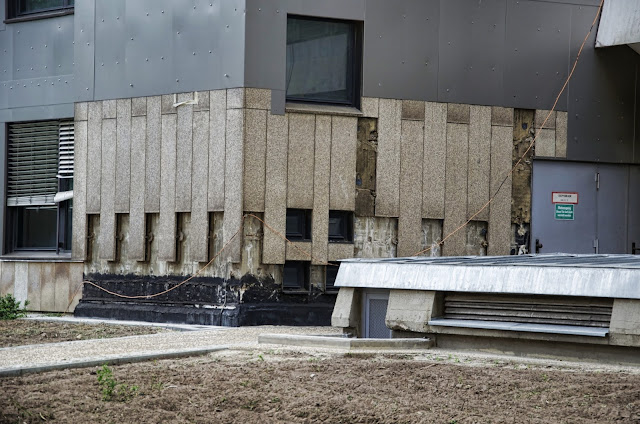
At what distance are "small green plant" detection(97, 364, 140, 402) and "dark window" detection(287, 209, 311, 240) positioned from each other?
722 cm

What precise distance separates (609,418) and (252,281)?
846 centimetres

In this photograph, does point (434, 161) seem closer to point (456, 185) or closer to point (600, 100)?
point (456, 185)

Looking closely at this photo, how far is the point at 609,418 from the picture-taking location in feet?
21.8

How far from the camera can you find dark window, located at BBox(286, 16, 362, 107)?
15086mm

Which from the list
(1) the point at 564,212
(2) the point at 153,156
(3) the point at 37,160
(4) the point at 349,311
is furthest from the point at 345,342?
(3) the point at 37,160

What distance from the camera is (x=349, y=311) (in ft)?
37.3

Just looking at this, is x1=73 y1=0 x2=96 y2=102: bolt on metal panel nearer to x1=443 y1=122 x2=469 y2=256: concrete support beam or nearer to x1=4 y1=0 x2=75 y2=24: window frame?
x1=4 y1=0 x2=75 y2=24: window frame

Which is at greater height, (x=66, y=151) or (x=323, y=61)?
(x=323, y=61)

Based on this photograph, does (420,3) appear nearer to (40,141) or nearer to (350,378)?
(40,141)

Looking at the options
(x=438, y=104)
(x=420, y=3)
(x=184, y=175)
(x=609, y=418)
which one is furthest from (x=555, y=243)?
(x=609, y=418)

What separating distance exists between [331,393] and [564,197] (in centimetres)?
1004

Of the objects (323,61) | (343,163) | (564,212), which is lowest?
(564,212)

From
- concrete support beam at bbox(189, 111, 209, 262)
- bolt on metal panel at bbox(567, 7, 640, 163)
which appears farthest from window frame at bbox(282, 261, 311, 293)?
bolt on metal panel at bbox(567, 7, 640, 163)

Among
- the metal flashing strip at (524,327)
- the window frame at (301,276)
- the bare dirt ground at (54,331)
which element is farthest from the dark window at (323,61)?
the metal flashing strip at (524,327)
